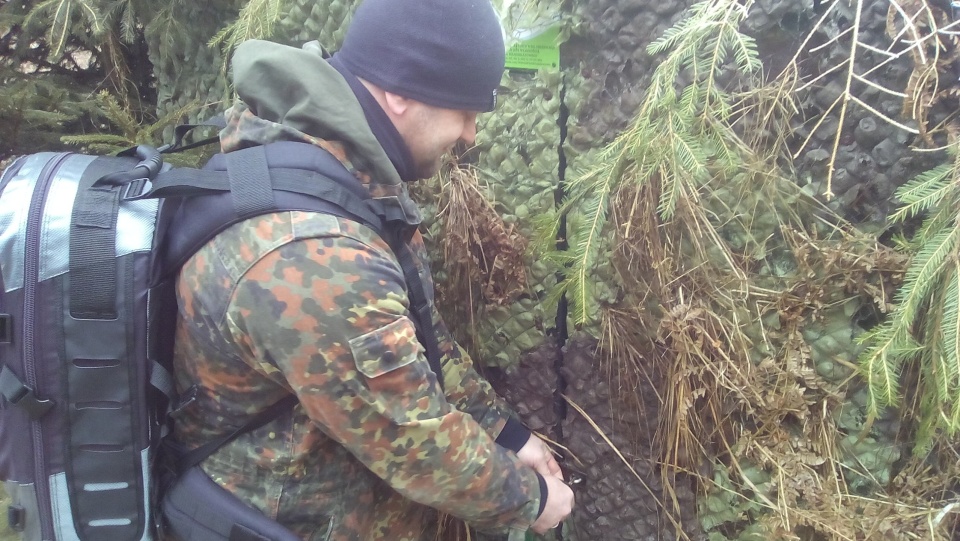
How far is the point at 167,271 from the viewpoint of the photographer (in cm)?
122

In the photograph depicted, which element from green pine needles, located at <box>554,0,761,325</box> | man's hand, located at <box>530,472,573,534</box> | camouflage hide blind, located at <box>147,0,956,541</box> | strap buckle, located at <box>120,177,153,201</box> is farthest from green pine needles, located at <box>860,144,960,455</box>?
strap buckle, located at <box>120,177,153,201</box>

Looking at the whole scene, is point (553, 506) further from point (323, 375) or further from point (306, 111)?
point (306, 111)

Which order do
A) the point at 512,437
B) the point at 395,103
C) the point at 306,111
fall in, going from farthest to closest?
1. the point at 512,437
2. the point at 395,103
3. the point at 306,111

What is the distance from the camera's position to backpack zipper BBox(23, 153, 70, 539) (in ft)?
3.76

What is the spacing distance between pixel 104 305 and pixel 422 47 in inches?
32.0

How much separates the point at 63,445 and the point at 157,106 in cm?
259

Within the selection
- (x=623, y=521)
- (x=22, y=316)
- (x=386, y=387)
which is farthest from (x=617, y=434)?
(x=22, y=316)

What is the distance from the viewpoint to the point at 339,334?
1098mm

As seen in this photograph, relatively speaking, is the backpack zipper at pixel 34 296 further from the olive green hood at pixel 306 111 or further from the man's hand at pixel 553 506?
the man's hand at pixel 553 506

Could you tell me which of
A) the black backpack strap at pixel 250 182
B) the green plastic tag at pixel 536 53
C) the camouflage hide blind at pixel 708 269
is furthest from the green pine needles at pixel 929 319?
the black backpack strap at pixel 250 182

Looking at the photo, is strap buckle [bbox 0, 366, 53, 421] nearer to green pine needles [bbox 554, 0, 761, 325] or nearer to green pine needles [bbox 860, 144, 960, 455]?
green pine needles [bbox 554, 0, 761, 325]

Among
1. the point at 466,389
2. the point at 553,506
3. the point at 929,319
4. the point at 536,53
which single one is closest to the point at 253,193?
the point at 466,389

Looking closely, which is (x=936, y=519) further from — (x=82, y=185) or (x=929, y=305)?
(x=82, y=185)

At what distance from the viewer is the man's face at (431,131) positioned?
1.38 meters
